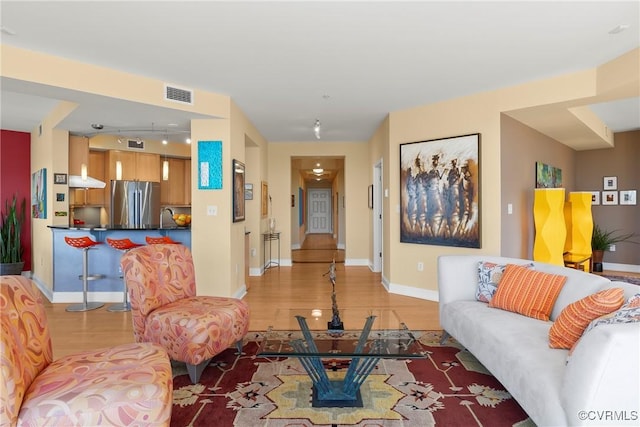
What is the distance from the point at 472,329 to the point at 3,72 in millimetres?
4317

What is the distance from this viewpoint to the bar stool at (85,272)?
425 centimetres

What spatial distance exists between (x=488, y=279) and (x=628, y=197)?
19.5 feet

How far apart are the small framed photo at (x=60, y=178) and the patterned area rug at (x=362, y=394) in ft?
13.0

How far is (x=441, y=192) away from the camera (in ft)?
15.5

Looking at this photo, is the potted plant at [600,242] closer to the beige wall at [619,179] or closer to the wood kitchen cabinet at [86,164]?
the beige wall at [619,179]

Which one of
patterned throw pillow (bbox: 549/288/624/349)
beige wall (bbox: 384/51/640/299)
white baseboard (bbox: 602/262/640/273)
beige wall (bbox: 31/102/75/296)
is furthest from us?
white baseboard (bbox: 602/262/640/273)

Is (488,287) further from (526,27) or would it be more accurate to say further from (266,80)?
(266,80)

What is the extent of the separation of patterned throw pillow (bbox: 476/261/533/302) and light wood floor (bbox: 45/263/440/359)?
896 millimetres

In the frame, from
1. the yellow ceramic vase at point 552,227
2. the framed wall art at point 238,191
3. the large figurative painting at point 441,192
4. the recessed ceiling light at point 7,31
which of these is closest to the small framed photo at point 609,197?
the yellow ceramic vase at point 552,227

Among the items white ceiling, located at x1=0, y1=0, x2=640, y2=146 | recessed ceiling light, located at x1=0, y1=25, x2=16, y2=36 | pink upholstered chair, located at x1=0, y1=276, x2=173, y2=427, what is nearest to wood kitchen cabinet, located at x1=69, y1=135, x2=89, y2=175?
white ceiling, located at x1=0, y1=0, x2=640, y2=146

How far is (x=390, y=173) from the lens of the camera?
530 cm

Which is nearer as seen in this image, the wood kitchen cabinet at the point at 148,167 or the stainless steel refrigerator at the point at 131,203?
the stainless steel refrigerator at the point at 131,203

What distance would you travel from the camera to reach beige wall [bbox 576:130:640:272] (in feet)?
21.9

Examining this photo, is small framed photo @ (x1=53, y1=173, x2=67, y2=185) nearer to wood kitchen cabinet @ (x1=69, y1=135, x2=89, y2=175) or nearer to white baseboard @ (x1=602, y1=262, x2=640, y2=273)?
wood kitchen cabinet @ (x1=69, y1=135, x2=89, y2=175)
